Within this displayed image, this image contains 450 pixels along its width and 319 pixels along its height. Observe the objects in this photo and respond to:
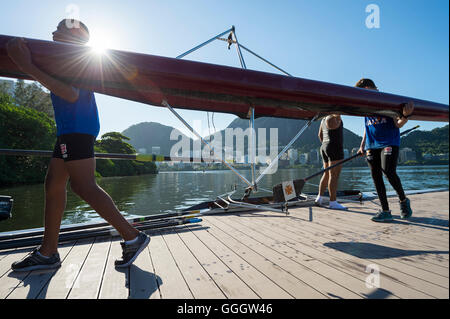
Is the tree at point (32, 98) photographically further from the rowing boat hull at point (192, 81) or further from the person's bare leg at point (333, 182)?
the rowing boat hull at point (192, 81)

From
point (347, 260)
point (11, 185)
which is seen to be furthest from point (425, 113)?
point (11, 185)

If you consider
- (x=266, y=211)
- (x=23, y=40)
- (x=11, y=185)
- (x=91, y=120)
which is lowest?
(x=11, y=185)

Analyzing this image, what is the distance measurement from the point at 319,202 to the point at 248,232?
1.93 m

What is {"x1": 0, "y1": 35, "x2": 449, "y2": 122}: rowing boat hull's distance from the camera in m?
0.92

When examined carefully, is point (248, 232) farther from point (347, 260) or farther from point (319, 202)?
point (319, 202)

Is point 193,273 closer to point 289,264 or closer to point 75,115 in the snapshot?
point 289,264

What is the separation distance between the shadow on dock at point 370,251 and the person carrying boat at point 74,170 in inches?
57.6

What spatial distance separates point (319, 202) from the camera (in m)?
3.79

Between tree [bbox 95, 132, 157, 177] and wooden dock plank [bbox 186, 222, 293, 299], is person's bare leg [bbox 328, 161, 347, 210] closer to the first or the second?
wooden dock plank [bbox 186, 222, 293, 299]

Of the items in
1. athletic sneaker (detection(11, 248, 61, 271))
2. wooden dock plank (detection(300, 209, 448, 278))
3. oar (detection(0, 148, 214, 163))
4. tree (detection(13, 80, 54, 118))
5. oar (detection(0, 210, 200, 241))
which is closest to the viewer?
wooden dock plank (detection(300, 209, 448, 278))

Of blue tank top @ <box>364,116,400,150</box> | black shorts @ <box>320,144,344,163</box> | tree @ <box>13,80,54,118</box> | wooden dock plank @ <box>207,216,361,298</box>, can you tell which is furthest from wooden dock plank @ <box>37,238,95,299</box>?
tree @ <box>13,80,54,118</box>

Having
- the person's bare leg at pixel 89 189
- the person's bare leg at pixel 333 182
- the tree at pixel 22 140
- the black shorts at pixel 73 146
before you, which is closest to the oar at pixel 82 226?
the person's bare leg at pixel 89 189

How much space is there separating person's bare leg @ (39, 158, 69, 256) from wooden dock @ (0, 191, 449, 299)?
0.64 ft

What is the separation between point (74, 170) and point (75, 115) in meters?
0.33
